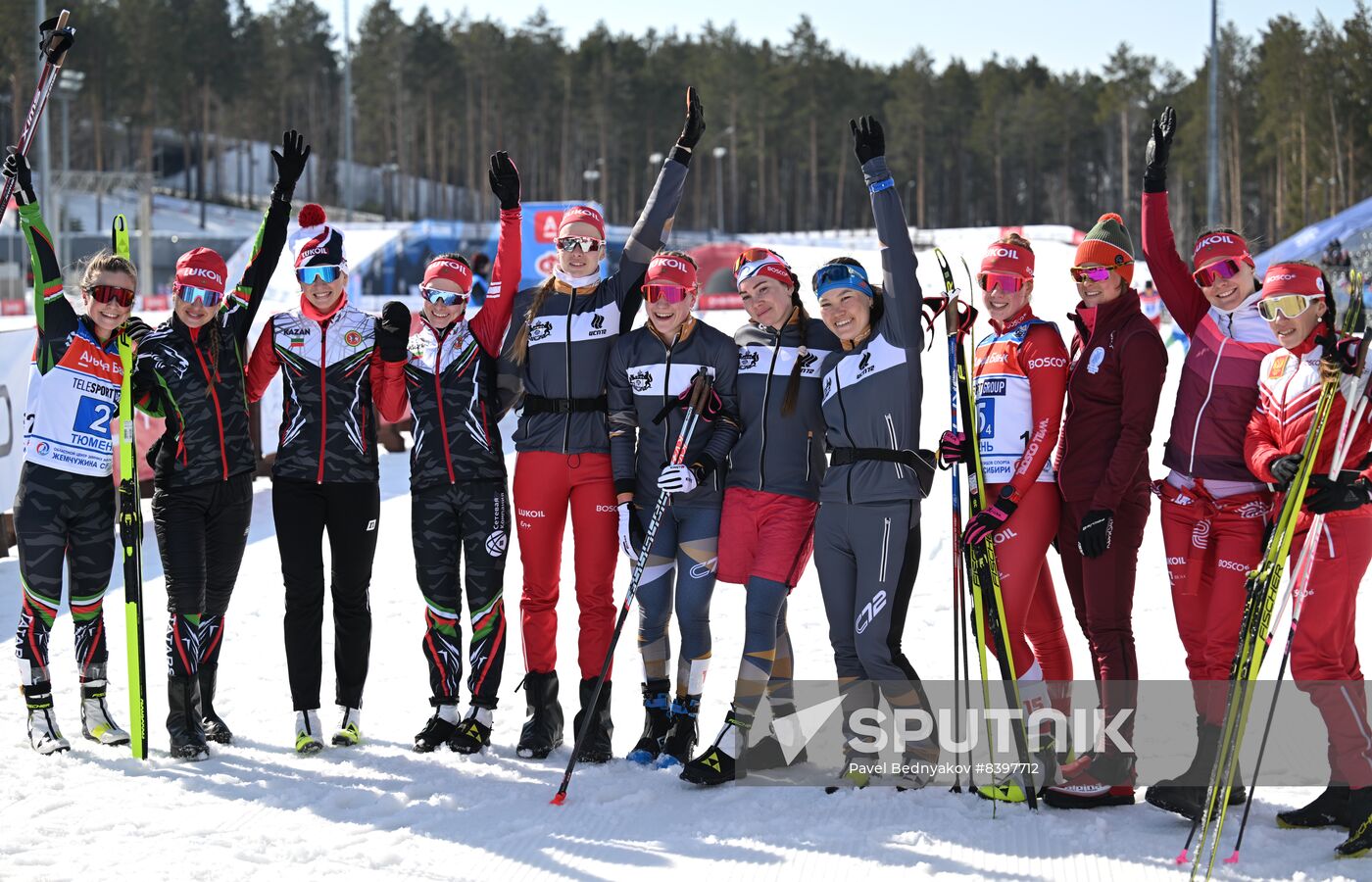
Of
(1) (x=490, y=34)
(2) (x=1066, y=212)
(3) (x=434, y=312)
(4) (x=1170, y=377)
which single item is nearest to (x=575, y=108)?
(1) (x=490, y=34)

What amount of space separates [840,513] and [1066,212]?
7281 cm

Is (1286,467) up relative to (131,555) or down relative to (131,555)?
up

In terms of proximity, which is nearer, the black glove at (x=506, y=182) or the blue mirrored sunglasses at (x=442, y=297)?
the blue mirrored sunglasses at (x=442, y=297)

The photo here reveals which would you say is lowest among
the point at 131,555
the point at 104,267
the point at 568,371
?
the point at 131,555

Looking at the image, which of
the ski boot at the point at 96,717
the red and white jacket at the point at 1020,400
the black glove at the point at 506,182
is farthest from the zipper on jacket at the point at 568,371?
the ski boot at the point at 96,717

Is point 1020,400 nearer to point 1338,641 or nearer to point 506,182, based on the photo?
point 1338,641

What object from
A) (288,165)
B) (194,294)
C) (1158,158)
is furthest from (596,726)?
(1158,158)

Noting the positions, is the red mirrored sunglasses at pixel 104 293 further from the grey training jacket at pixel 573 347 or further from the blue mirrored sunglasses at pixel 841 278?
the blue mirrored sunglasses at pixel 841 278

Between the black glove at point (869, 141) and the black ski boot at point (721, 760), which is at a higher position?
the black glove at point (869, 141)

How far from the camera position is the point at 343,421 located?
4.66 m

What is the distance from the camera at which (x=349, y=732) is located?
15.7ft

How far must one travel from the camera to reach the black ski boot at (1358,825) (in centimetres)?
362

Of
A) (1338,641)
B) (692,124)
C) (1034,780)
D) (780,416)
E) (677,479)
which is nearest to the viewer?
(1338,641)

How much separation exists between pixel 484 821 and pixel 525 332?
1747 mm
